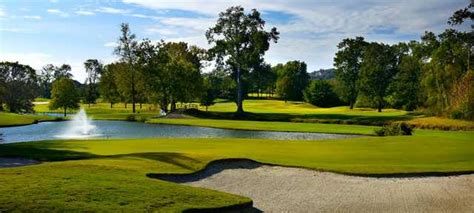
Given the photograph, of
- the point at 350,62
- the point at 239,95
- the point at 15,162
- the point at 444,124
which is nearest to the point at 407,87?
the point at 350,62

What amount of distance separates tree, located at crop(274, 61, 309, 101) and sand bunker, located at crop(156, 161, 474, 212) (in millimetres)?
117366

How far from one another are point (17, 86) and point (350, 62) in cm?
7085

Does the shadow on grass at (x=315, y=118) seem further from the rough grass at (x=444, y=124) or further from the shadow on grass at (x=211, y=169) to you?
the shadow on grass at (x=211, y=169)

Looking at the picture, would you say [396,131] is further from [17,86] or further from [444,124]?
[17,86]

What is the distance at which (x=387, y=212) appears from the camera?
54.9ft

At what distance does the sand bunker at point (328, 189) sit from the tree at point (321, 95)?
101m

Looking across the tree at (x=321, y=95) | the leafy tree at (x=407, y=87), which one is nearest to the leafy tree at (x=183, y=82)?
the leafy tree at (x=407, y=87)

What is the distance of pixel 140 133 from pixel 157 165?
3099cm

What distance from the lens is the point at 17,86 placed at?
109 meters

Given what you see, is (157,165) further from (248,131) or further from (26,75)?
(26,75)

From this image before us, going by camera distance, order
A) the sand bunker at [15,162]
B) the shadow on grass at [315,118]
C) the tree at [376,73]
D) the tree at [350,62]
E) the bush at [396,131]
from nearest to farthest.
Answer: the sand bunker at [15,162], the bush at [396,131], the shadow on grass at [315,118], the tree at [376,73], the tree at [350,62]

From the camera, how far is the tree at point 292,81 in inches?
5591

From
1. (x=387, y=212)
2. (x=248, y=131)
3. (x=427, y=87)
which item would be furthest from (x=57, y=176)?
(x=427, y=87)

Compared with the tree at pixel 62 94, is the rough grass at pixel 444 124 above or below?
below
